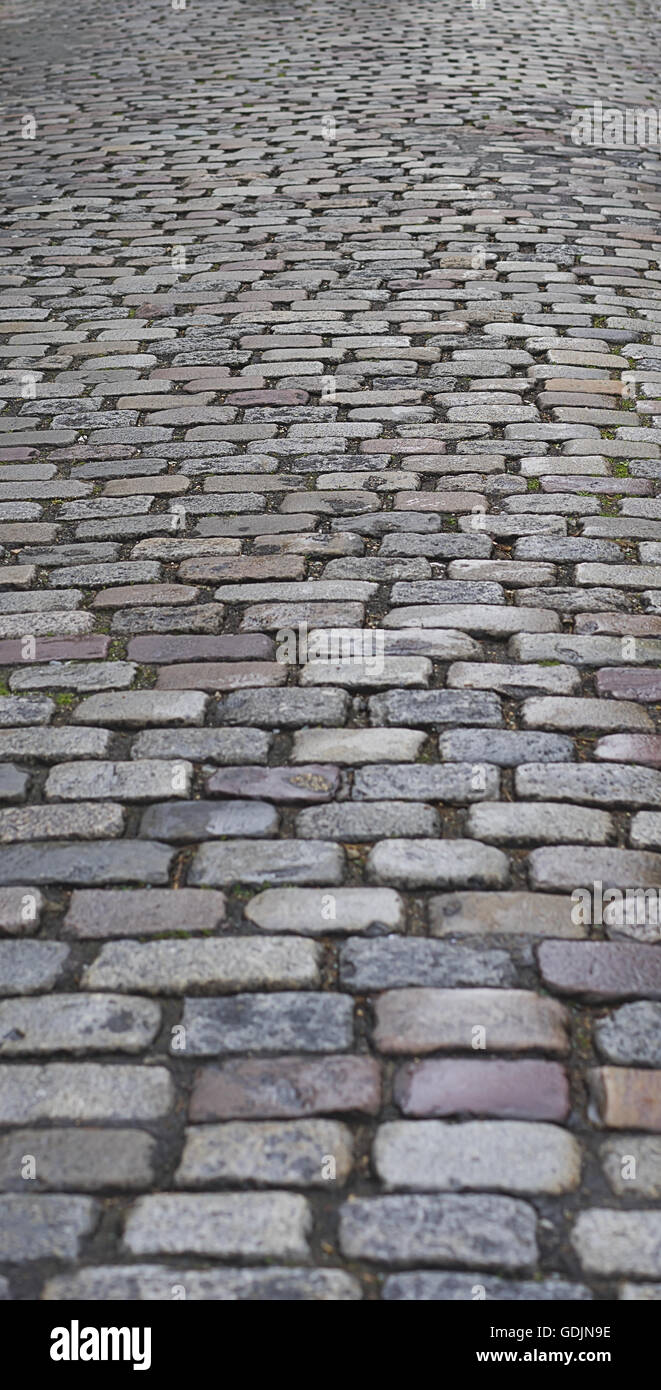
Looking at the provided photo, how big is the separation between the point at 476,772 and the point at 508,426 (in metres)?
1.90

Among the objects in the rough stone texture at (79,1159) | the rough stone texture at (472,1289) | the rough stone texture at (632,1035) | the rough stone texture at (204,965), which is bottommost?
the rough stone texture at (472,1289)

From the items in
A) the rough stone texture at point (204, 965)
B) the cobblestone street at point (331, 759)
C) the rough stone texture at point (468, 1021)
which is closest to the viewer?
the cobblestone street at point (331, 759)

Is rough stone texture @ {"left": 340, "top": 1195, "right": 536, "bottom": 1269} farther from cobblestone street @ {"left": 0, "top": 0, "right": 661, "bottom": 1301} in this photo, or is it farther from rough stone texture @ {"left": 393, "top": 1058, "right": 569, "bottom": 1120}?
rough stone texture @ {"left": 393, "top": 1058, "right": 569, "bottom": 1120}

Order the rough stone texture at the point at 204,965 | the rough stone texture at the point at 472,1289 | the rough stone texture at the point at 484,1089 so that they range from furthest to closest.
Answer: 1. the rough stone texture at the point at 204,965
2. the rough stone texture at the point at 484,1089
3. the rough stone texture at the point at 472,1289

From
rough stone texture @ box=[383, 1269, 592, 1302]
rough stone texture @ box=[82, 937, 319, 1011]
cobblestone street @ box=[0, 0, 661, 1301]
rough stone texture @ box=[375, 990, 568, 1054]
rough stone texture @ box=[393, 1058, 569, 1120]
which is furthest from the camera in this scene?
rough stone texture @ box=[82, 937, 319, 1011]

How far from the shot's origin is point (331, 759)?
2.56 meters

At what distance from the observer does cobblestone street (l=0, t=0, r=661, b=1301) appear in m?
1.70

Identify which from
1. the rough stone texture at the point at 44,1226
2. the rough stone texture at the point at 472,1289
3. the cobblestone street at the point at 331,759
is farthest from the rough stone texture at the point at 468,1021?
the rough stone texture at the point at 44,1226

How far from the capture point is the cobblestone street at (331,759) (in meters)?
1.70

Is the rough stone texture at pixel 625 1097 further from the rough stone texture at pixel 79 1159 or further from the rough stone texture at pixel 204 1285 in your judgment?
the rough stone texture at pixel 79 1159

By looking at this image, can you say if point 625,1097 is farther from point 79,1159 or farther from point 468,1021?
point 79,1159

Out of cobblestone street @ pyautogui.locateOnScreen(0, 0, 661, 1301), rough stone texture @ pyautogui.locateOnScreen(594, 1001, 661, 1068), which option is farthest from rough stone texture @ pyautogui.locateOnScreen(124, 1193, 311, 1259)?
rough stone texture @ pyautogui.locateOnScreen(594, 1001, 661, 1068)

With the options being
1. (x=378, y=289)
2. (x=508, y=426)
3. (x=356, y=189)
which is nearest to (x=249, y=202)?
(x=356, y=189)

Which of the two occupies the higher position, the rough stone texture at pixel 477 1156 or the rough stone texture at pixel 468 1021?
the rough stone texture at pixel 468 1021
